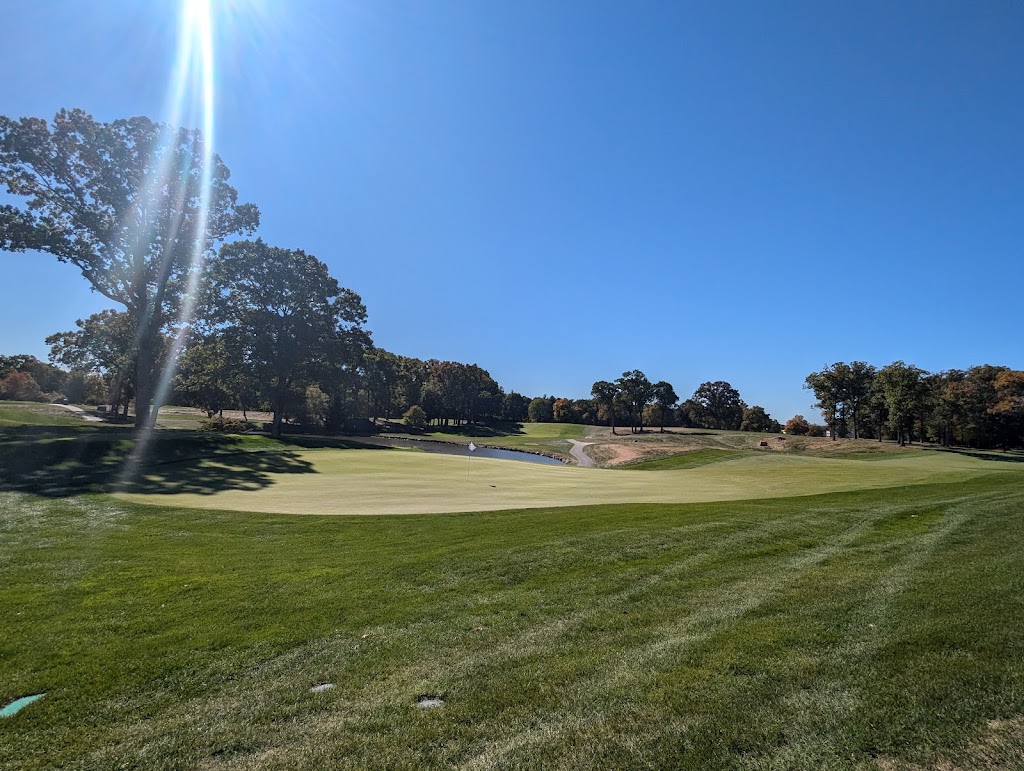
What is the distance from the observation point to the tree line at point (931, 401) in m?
55.5

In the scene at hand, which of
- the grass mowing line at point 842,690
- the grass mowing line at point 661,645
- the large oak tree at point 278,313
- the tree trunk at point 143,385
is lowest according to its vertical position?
the grass mowing line at point 661,645

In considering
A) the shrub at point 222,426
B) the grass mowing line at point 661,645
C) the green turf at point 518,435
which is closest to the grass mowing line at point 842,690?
the grass mowing line at point 661,645

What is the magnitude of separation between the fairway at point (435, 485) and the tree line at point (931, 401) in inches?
1353

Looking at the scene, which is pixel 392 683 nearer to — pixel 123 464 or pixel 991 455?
pixel 123 464

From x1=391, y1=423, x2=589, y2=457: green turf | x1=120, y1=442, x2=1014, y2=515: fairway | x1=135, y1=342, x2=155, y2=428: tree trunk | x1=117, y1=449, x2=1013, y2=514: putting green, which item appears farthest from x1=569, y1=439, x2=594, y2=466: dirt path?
x1=135, y1=342, x2=155, y2=428: tree trunk

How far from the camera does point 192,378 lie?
48875 mm

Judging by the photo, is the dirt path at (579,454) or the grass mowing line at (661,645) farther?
the dirt path at (579,454)

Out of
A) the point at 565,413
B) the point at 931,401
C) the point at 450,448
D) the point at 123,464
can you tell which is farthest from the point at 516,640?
the point at 565,413

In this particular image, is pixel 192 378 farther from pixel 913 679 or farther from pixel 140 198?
pixel 913 679

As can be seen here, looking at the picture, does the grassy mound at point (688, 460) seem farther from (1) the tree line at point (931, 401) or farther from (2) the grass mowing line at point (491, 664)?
(2) the grass mowing line at point (491, 664)

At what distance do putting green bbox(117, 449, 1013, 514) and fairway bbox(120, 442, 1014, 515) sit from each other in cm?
4

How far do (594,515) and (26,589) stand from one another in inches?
453

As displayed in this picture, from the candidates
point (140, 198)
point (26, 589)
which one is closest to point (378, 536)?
point (26, 589)

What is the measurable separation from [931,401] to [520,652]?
72843 mm
